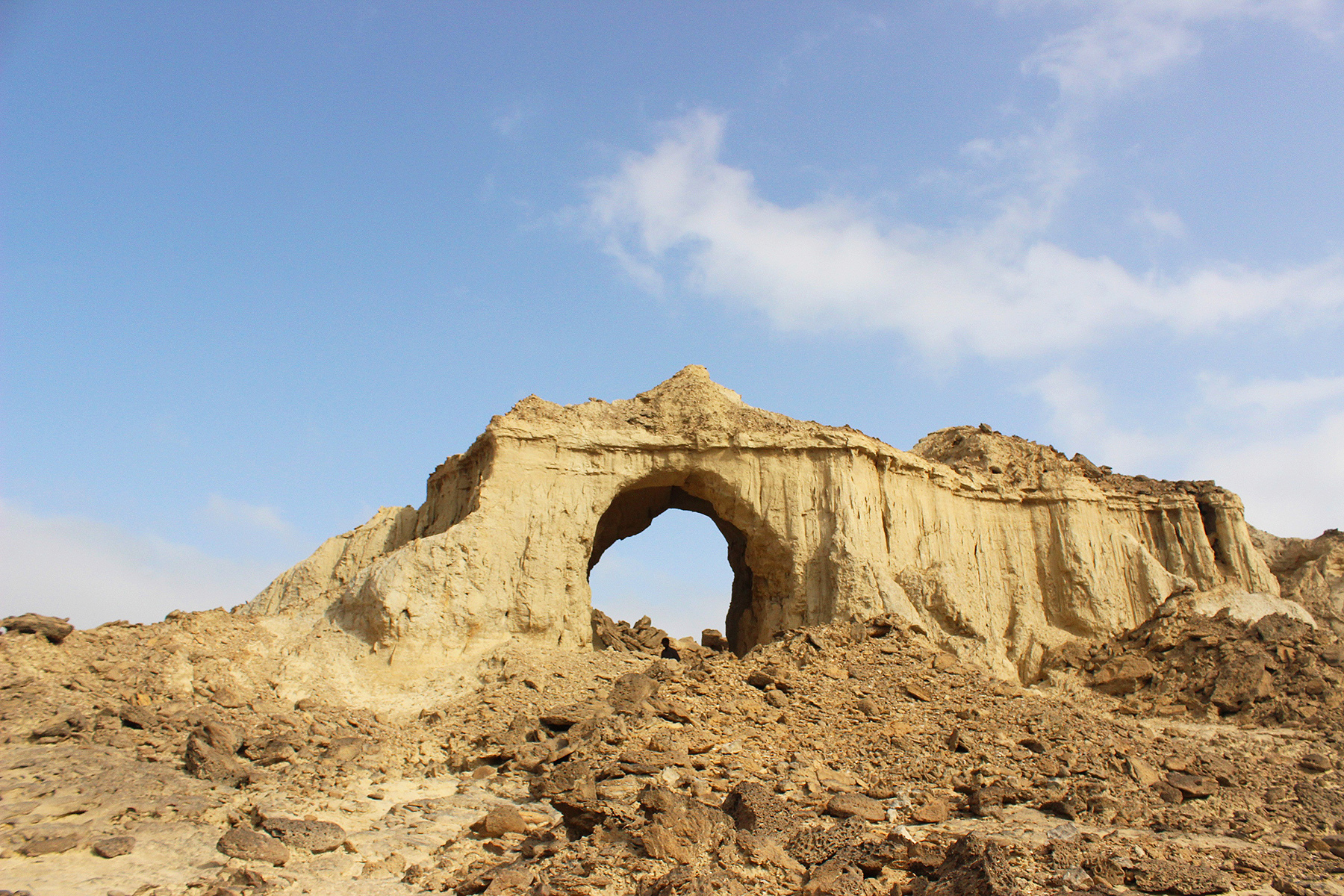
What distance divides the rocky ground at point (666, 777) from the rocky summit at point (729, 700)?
0.06m

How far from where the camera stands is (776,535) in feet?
70.1

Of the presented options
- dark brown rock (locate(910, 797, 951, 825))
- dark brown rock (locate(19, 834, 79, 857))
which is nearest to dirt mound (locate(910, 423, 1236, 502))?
dark brown rock (locate(910, 797, 951, 825))

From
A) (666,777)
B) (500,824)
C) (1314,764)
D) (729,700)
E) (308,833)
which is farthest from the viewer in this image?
(729,700)

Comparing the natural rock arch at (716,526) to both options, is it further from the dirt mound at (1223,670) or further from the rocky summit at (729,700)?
the dirt mound at (1223,670)

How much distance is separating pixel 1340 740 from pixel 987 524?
31.9 feet

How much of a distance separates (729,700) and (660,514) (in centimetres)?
1185

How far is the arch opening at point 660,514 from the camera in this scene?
966 inches

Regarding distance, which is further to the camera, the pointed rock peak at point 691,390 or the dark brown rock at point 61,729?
the pointed rock peak at point 691,390

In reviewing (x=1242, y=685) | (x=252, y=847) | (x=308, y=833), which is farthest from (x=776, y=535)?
(x=252, y=847)

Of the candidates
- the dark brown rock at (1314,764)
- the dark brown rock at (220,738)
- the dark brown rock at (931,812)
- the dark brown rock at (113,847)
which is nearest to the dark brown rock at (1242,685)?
the dark brown rock at (1314,764)

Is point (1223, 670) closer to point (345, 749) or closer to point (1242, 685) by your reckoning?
point (1242, 685)

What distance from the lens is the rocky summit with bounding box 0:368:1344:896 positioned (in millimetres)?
9312

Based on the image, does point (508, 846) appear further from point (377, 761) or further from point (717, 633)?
point (717, 633)

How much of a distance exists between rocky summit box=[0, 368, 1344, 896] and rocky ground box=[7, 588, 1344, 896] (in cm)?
6
